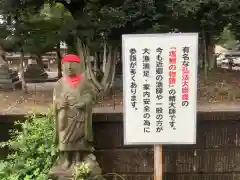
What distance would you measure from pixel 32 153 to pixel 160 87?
80.2 inches

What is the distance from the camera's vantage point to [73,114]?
12.5 ft

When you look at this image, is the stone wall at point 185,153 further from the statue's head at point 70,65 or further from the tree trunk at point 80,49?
the tree trunk at point 80,49

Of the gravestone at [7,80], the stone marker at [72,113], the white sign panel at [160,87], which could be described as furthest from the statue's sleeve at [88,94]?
the gravestone at [7,80]

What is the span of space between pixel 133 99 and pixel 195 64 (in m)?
0.73

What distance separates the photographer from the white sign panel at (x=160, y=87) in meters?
3.35

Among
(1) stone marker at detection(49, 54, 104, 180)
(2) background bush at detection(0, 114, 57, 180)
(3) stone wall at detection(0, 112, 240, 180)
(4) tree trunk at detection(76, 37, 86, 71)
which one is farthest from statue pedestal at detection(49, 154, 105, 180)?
(4) tree trunk at detection(76, 37, 86, 71)

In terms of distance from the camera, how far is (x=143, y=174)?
4672 millimetres

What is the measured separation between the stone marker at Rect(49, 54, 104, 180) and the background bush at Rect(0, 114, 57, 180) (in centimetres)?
31

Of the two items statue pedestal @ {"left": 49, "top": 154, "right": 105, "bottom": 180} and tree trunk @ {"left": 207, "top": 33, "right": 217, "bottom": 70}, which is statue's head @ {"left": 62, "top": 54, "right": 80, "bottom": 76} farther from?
tree trunk @ {"left": 207, "top": 33, "right": 217, "bottom": 70}

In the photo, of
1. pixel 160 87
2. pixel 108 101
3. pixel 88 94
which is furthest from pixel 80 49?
pixel 160 87

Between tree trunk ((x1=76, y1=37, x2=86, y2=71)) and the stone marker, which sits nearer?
the stone marker

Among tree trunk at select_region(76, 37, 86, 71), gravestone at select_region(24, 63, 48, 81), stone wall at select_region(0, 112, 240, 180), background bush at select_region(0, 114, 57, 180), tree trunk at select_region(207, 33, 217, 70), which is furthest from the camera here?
gravestone at select_region(24, 63, 48, 81)

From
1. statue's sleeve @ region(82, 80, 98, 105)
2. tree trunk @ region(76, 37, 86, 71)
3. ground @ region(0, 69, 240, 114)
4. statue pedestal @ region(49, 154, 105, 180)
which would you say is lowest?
statue pedestal @ region(49, 154, 105, 180)

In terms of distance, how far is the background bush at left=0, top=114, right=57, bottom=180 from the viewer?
4.19 metres
